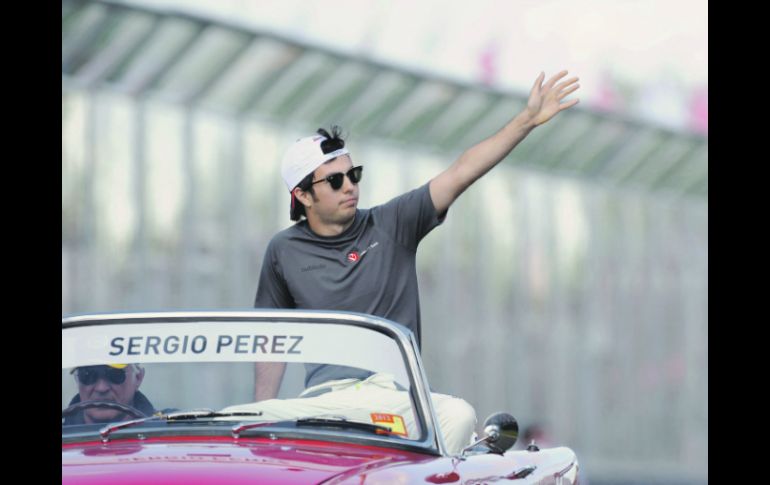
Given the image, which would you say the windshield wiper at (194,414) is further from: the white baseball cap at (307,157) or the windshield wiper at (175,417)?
the white baseball cap at (307,157)

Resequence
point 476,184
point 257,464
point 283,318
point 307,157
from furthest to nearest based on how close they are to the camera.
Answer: point 476,184 → point 307,157 → point 283,318 → point 257,464

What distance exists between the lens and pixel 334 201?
687 centimetres

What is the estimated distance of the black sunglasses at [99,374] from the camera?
5602 millimetres

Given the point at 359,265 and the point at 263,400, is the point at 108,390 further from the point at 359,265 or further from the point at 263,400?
the point at 359,265

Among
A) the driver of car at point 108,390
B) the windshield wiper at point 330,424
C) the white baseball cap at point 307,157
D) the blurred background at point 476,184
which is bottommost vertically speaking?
the windshield wiper at point 330,424

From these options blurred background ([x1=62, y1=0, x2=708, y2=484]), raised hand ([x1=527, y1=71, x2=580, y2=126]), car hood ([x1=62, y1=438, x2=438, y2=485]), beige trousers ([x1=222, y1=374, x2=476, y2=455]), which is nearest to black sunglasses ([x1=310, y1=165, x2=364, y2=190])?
raised hand ([x1=527, y1=71, x2=580, y2=126])

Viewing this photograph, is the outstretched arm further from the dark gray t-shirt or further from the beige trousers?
the beige trousers

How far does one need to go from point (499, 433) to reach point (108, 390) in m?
1.35

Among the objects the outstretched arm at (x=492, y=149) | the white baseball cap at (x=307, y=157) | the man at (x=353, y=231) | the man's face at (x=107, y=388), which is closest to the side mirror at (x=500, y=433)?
the man at (x=353, y=231)

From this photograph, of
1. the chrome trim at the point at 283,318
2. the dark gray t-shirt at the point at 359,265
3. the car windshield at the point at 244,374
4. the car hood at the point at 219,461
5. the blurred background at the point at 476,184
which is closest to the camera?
the car hood at the point at 219,461

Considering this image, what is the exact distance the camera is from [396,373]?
5.67 metres

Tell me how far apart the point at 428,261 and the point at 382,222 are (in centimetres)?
1375

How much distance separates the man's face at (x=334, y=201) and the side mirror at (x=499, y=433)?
152 centimetres

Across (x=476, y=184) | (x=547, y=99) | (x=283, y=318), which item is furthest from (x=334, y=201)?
(x=476, y=184)
